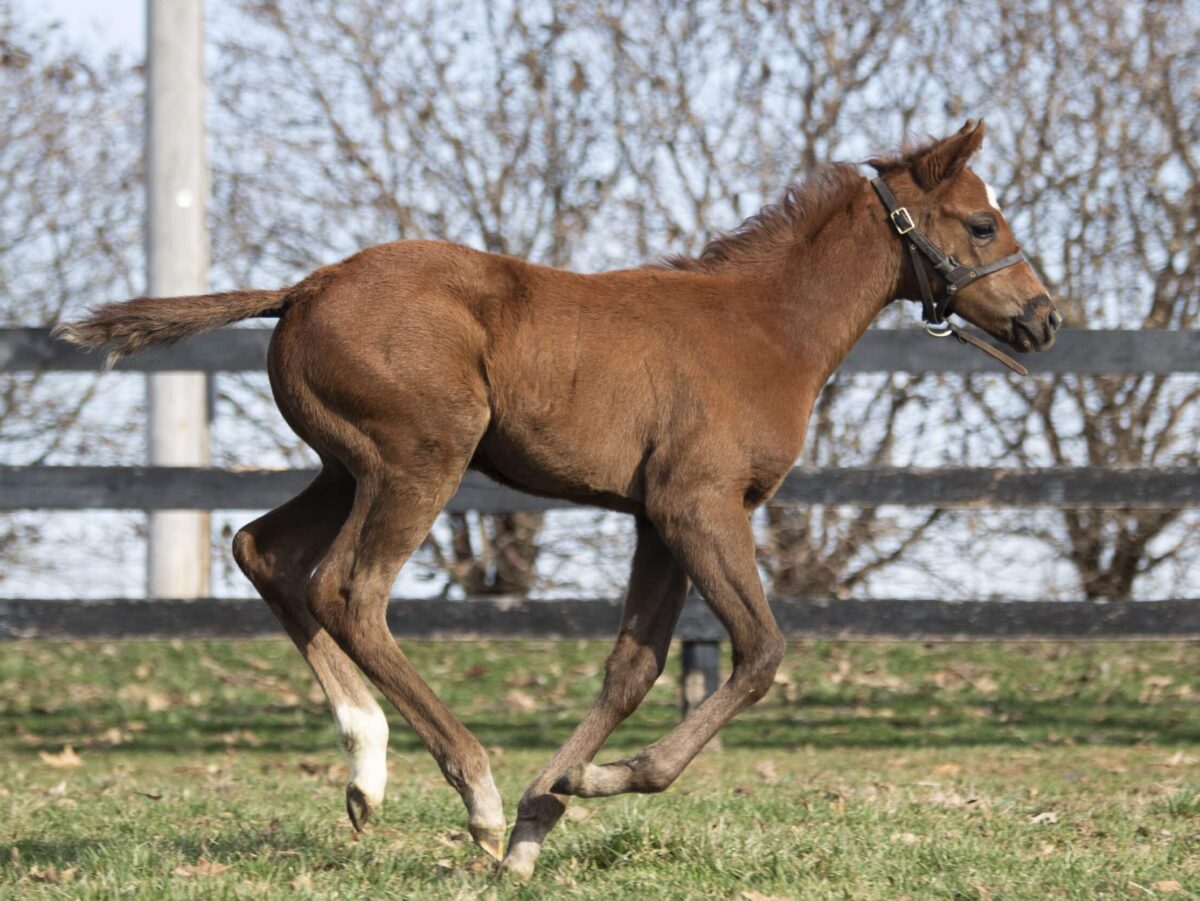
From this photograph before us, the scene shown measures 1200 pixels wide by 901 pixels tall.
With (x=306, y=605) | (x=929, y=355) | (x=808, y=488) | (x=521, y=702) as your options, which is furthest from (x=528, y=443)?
(x=521, y=702)

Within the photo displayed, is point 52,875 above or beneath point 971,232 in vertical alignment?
beneath

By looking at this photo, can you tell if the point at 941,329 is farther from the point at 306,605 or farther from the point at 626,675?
the point at 306,605

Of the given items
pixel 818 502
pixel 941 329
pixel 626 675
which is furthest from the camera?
pixel 818 502

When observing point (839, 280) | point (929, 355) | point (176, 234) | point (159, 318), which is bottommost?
point (159, 318)

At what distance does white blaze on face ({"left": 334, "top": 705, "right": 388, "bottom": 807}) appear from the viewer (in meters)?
4.05

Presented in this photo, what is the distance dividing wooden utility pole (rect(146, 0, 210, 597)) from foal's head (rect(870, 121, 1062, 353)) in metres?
4.75

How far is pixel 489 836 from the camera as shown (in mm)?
3953

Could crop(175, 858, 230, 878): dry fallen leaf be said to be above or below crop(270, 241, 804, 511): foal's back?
below

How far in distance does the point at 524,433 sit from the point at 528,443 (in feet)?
0.10

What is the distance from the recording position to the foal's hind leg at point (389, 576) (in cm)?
403

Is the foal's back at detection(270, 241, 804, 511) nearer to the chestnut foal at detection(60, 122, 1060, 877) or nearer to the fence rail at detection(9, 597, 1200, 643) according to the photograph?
the chestnut foal at detection(60, 122, 1060, 877)

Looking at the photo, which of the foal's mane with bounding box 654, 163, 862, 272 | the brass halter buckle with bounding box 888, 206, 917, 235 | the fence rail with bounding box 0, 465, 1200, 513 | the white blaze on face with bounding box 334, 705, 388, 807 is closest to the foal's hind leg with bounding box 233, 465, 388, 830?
the white blaze on face with bounding box 334, 705, 388, 807

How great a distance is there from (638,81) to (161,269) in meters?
3.26

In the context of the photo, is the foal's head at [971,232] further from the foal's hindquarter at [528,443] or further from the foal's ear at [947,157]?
the foal's hindquarter at [528,443]
